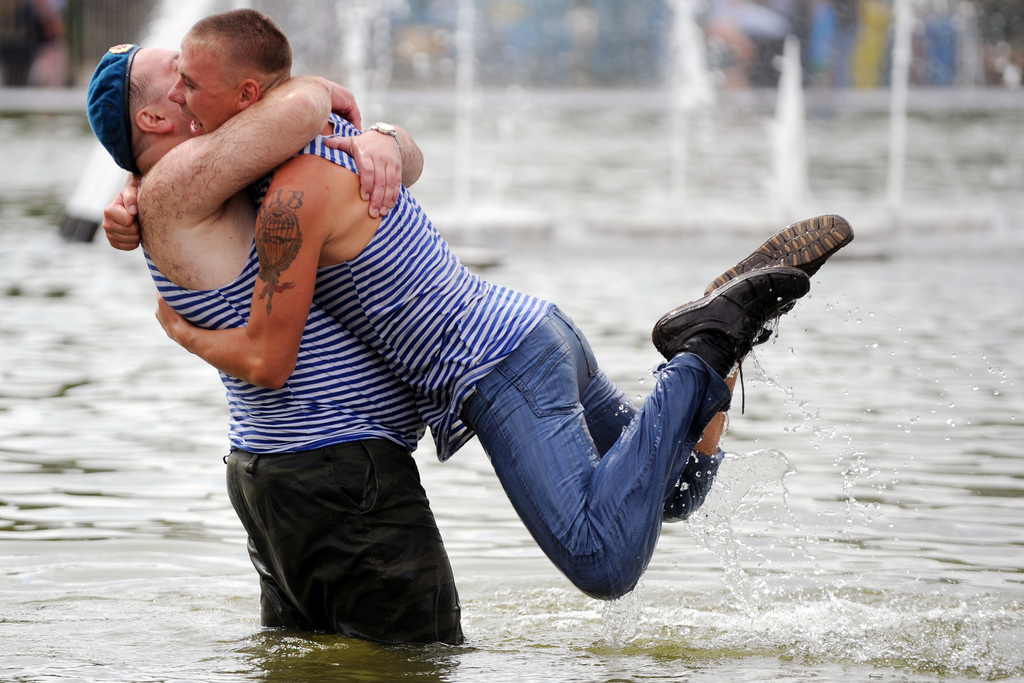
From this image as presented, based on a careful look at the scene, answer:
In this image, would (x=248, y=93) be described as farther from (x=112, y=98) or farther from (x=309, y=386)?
(x=309, y=386)

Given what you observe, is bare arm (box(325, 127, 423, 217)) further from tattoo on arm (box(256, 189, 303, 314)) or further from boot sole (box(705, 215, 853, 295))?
boot sole (box(705, 215, 853, 295))

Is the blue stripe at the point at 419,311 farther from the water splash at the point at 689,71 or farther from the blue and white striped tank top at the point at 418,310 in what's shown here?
the water splash at the point at 689,71

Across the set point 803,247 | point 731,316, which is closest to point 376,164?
point 731,316

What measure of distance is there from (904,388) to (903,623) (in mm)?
3076

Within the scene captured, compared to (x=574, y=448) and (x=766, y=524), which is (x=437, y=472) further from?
(x=574, y=448)

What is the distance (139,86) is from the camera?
10.1 feet

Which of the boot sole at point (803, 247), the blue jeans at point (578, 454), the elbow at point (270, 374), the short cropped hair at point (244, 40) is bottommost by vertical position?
the blue jeans at point (578, 454)

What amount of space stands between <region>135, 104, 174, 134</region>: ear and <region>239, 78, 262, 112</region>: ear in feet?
0.62

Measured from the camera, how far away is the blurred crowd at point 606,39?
25.4m

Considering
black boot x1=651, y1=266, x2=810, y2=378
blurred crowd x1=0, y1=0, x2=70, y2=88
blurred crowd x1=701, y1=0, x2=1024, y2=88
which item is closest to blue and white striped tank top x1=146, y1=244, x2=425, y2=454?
black boot x1=651, y1=266, x2=810, y2=378

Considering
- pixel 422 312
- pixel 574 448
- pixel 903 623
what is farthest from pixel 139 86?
pixel 903 623

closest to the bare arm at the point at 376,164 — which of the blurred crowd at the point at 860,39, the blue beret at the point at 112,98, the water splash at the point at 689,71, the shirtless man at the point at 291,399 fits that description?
the shirtless man at the point at 291,399

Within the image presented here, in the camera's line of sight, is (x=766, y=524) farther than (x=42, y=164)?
No

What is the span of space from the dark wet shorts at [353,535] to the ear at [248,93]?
2.56ft
